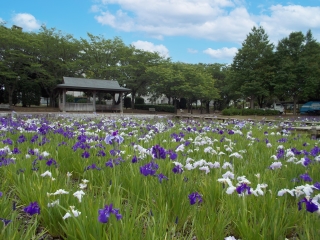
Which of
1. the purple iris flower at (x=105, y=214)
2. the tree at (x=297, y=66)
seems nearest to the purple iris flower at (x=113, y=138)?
the purple iris flower at (x=105, y=214)

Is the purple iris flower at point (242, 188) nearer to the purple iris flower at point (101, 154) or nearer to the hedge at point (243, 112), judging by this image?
Answer: the purple iris flower at point (101, 154)

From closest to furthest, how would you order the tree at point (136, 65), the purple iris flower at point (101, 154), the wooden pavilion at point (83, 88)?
1. the purple iris flower at point (101, 154)
2. the wooden pavilion at point (83, 88)
3. the tree at point (136, 65)

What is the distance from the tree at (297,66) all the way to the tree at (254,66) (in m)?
1.22

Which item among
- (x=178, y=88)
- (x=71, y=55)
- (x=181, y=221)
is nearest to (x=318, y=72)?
(x=178, y=88)

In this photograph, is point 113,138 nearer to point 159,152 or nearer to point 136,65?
point 159,152

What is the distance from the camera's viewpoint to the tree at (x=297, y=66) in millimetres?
29109

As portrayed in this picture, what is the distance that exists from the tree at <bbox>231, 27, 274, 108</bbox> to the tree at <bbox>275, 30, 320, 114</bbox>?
122cm

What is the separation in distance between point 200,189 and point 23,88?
3624cm

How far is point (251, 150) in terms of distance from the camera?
4.39 m

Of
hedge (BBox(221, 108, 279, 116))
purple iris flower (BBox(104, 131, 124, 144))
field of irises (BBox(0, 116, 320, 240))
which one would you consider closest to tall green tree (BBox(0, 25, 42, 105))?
hedge (BBox(221, 108, 279, 116))

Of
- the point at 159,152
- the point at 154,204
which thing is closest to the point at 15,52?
the point at 159,152

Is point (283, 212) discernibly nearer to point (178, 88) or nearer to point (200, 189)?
point (200, 189)

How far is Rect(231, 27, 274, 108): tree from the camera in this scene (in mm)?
30897

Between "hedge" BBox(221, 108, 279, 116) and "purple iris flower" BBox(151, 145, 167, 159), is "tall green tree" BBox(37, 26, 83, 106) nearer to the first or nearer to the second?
"hedge" BBox(221, 108, 279, 116)
